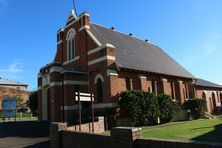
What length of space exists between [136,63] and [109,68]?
5166mm

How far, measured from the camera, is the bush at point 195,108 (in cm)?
3130

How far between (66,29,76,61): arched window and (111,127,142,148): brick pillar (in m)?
21.0

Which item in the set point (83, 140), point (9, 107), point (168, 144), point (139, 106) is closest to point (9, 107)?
point (9, 107)

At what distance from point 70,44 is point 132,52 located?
755 cm

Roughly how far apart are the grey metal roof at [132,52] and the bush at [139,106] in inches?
133

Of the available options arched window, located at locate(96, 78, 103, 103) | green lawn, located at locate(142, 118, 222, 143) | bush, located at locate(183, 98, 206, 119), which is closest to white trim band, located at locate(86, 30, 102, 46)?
arched window, located at locate(96, 78, 103, 103)

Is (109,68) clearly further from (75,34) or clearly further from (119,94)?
(75,34)

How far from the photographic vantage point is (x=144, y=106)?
22.2 m

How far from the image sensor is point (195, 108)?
3155 cm

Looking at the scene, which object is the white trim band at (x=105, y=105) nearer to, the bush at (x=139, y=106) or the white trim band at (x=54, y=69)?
the bush at (x=139, y=106)

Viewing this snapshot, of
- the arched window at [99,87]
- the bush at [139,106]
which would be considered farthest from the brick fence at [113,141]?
the arched window at [99,87]

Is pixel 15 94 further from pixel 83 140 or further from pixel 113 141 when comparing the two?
pixel 113 141

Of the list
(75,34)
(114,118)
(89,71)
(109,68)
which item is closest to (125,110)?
(114,118)

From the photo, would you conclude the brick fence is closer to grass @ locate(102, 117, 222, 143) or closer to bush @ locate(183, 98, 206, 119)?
grass @ locate(102, 117, 222, 143)
